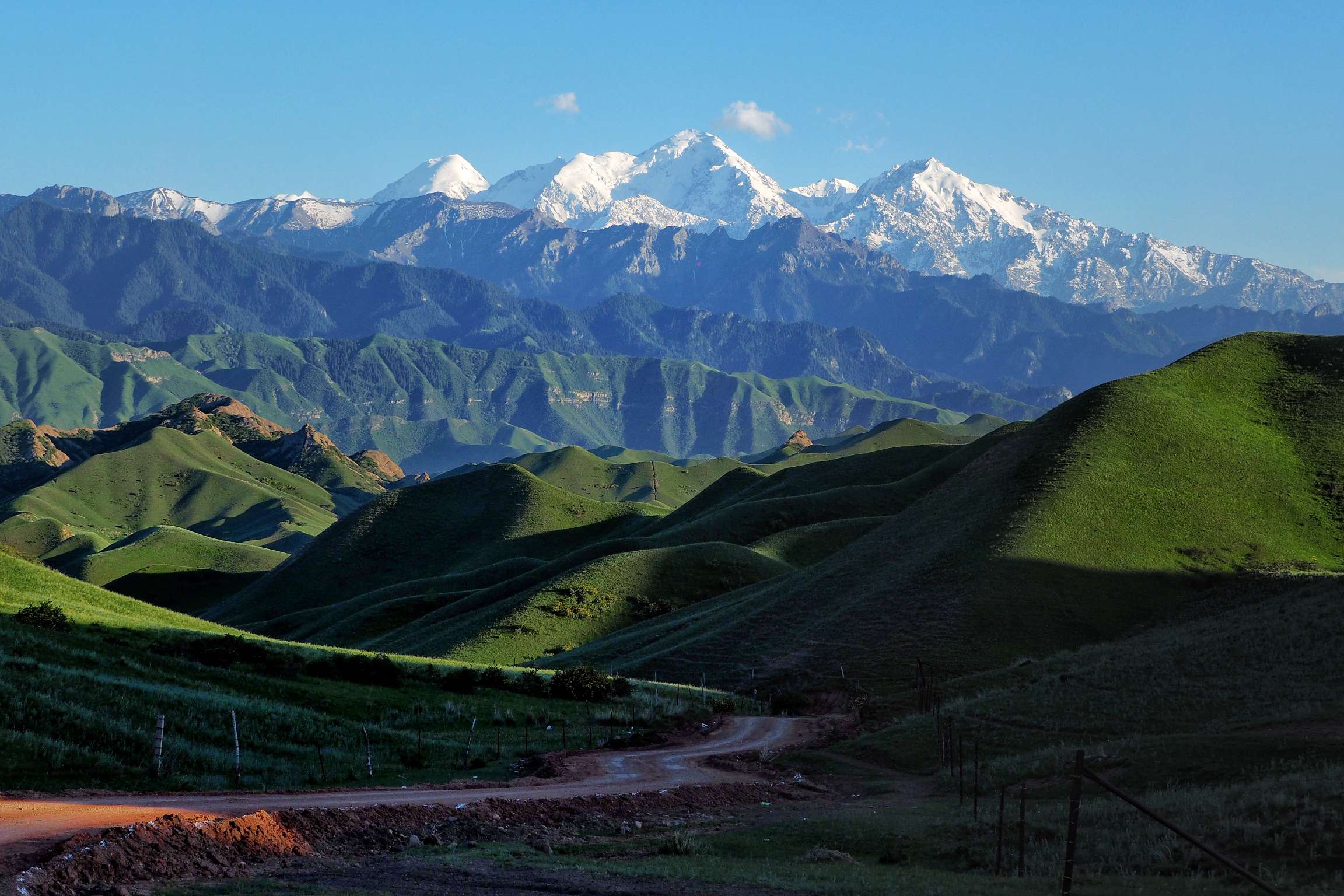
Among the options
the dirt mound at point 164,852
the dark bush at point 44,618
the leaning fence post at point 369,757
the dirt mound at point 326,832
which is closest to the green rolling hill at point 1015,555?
the leaning fence post at point 369,757

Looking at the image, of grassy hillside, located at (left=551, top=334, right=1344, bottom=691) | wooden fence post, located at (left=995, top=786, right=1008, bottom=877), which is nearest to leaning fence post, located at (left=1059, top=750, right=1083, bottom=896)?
wooden fence post, located at (left=995, top=786, right=1008, bottom=877)

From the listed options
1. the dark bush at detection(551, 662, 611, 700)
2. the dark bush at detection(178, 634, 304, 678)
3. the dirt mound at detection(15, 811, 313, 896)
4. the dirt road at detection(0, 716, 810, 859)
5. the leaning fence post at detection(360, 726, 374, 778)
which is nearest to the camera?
the dirt mound at detection(15, 811, 313, 896)

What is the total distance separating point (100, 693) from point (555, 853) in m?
17.9

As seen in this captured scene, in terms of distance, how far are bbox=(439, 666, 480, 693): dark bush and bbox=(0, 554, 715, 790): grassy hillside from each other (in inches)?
14.2

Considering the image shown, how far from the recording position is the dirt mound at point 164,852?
2072cm

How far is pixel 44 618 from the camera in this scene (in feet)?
170

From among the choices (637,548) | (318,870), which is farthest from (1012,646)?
(637,548)

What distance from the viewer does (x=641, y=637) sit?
10706 cm

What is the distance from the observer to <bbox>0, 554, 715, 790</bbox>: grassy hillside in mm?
33500

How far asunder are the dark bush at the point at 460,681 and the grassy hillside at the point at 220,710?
0.36 metres

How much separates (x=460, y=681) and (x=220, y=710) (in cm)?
2349

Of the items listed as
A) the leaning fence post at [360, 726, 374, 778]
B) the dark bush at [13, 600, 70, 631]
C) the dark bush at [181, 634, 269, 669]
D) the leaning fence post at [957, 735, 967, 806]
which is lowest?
the leaning fence post at [957, 735, 967, 806]

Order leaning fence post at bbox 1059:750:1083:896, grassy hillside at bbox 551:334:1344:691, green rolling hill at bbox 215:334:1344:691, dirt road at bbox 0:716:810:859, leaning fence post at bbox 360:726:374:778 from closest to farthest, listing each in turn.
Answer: leaning fence post at bbox 1059:750:1083:896 → dirt road at bbox 0:716:810:859 → leaning fence post at bbox 360:726:374:778 → grassy hillside at bbox 551:334:1344:691 → green rolling hill at bbox 215:334:1344:691

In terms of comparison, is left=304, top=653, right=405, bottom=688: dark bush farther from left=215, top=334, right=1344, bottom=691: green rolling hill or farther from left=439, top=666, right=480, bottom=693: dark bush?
Result: left=215, top=334, right=1344, bottom=691: green rolling hill
